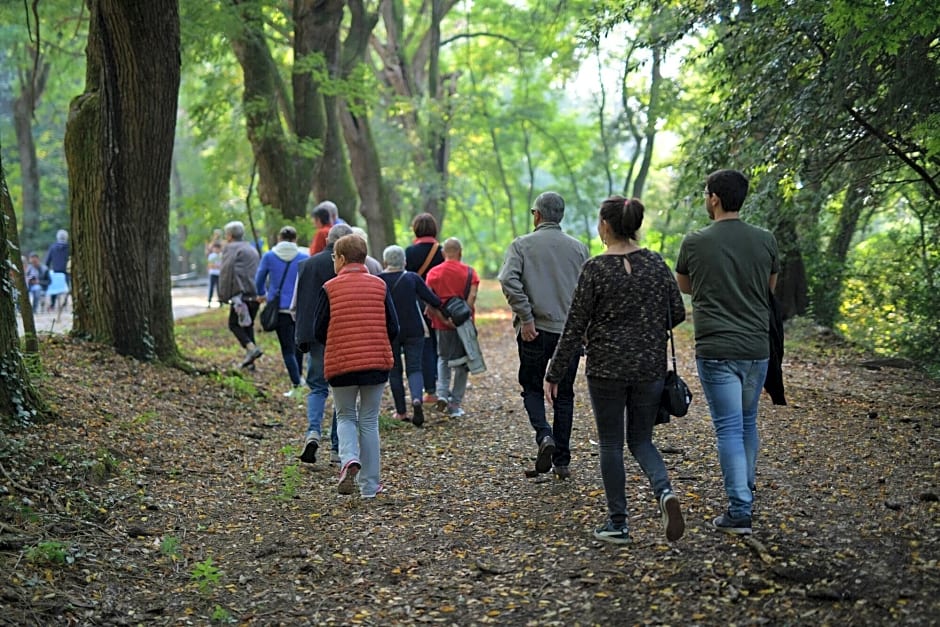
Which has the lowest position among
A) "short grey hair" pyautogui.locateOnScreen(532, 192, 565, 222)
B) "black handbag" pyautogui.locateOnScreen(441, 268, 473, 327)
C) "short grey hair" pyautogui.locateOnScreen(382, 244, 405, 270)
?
"black handbag" pyautogui.locateOnScreen(441, 268, 473, 327)

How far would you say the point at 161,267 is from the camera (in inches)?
425

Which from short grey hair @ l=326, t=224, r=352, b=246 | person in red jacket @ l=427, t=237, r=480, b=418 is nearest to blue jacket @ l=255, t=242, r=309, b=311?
person in red jacket @ l=427, t=237, r=480, b=418

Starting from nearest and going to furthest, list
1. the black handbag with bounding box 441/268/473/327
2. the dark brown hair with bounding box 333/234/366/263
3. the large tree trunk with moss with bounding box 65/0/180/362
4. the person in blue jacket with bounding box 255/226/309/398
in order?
the dark brown hair with bounding box 333/234/366/263 → the black handbag with bounding box 441/268/473/327 → the large tree trunk with moss with bounding box 65/0/180/362 → the person in blue jacket with bounding box 255/226/309/398

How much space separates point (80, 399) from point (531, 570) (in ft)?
16.3

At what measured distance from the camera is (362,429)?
6715 millimetres

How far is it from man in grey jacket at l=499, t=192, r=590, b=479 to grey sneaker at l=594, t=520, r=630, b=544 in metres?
1.40

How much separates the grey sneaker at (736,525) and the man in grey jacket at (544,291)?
162cm

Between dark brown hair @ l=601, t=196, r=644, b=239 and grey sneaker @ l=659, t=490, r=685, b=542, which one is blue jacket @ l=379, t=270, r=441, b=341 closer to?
dark brown hair @ l=601, t=196, r=644, b=239

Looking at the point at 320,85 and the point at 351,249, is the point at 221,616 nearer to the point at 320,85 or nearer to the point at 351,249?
the point at 351,249

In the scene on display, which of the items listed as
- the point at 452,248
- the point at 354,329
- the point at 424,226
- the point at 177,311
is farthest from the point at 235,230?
the point at 177,311

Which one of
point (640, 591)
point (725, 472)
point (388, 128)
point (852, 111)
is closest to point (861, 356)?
point (852, 111)

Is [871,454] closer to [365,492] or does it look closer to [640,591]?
[640,591]

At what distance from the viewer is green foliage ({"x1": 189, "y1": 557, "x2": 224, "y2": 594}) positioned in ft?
16.2

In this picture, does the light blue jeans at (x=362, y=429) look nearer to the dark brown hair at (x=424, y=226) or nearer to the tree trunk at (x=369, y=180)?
the dark brown hair at (x=424, y=226)
